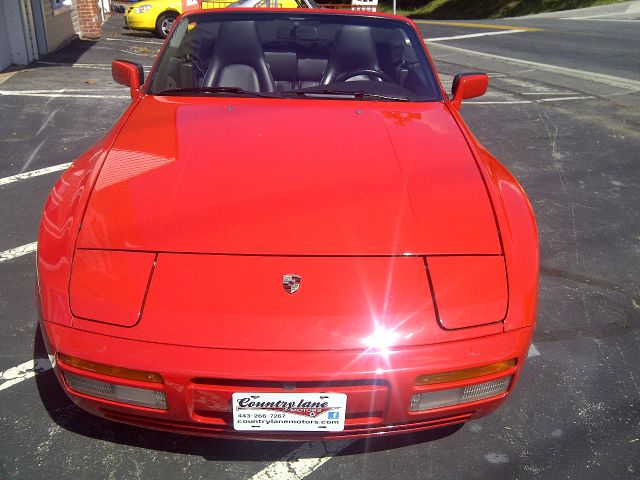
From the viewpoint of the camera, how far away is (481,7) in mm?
29203

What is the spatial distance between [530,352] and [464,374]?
115 cm

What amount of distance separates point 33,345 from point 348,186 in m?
1.66

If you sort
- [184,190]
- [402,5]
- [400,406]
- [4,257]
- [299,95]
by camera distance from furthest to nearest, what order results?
[402,5] → [4,257] → [299,95] → [184,190] → [400,406]

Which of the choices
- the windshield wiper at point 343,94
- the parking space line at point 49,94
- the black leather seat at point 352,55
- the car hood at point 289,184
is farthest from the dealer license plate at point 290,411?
the parking space line at point 49,94

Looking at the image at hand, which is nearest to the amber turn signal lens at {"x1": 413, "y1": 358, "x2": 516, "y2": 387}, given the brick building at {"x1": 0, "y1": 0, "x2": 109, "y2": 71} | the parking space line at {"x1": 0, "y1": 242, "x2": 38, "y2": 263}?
the parking space line at {"x1": 0, "y1": 242, "x2": 38, "y2": 263}

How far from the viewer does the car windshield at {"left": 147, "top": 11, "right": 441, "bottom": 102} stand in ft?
10.2

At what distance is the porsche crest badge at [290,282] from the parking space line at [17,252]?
2.21 meters

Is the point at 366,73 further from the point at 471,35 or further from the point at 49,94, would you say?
the point at 471,35

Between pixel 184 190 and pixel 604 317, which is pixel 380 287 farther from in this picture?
pixel 604 317

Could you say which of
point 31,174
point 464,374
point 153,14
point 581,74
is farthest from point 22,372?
point 153,14

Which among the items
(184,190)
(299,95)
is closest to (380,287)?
(184,190)

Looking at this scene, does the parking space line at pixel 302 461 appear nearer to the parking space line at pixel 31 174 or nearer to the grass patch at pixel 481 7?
the parking space line at pixel 31 174

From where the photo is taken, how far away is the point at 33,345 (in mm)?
2658

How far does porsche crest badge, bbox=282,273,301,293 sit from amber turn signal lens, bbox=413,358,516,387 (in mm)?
467
